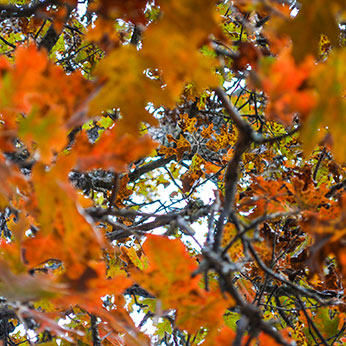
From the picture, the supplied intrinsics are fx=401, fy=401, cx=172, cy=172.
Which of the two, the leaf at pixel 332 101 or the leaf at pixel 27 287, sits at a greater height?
the leaf at pixel 332 101

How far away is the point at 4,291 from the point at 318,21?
715 mm

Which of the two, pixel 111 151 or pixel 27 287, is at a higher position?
pixel 111 151

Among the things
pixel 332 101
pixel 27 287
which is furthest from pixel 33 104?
pixel 332 101

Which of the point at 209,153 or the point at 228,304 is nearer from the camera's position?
the point at 228,304

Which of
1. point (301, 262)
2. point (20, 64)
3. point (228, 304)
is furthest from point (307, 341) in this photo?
point (20, 64)

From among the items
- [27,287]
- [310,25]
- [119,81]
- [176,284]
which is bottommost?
[27,287]

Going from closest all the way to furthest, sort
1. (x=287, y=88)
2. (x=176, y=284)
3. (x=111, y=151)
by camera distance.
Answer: (x=287, y=88) → (x=111, y=151) → (x=176, y=284)

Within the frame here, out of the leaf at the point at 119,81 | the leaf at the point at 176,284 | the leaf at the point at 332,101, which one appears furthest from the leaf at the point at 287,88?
the leaf at the point at 176,284

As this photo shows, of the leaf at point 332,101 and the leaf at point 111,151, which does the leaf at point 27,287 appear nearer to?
the leaf at point 111,151

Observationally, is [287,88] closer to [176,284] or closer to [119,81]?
[119,81]

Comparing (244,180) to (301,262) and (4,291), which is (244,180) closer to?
(301,262)

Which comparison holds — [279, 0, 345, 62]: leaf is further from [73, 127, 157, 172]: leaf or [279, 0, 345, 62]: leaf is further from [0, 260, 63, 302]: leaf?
[0, 260, 63, 302]: leaf

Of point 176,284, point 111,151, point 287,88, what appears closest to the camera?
point 287,88

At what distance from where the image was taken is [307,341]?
1.83m
